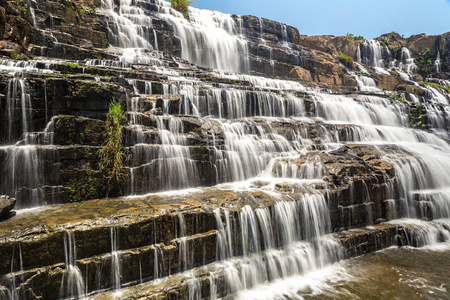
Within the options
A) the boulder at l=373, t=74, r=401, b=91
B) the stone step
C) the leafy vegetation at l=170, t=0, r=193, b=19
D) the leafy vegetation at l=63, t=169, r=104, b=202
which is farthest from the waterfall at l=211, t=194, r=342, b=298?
the boulder at l=373, t=74, r=401, b=91

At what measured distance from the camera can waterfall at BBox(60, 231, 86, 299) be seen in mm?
3727

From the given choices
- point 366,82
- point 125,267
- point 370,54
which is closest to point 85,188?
point 125,267

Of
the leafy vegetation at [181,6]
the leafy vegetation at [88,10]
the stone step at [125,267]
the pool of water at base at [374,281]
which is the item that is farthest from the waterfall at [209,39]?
the pool of water at base at [374,281]

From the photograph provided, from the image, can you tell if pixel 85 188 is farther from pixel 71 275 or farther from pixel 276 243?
pixel 276 243

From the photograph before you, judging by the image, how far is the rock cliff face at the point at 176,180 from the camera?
13.4ft

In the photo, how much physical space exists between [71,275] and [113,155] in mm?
3128

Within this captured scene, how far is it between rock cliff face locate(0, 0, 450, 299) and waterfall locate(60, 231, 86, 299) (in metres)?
0.02

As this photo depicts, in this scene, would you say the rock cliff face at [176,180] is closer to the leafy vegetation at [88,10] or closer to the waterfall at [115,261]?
the waterfall at [115,261]

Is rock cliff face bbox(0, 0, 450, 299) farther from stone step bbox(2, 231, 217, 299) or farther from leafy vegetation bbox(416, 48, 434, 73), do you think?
leafy vegetation bbox(416, 48, 434, 73)

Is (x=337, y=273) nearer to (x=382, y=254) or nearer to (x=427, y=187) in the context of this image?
(x=382, y=254)

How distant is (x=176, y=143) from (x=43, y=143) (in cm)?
327

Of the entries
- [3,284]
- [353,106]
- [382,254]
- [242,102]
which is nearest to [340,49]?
[353,106]

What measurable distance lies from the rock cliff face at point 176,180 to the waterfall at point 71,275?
2 centimetres

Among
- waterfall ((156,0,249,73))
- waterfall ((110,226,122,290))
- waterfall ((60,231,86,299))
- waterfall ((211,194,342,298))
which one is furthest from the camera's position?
waterfall ((156,0,249,73))
